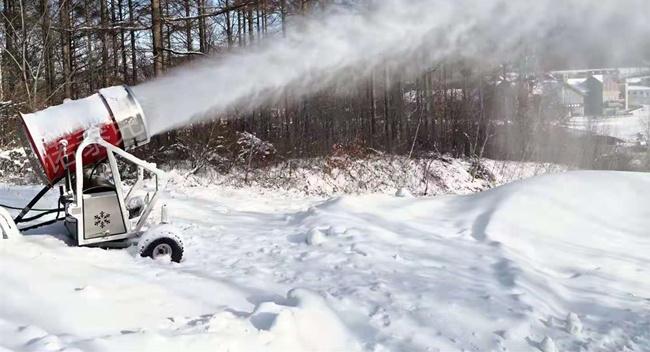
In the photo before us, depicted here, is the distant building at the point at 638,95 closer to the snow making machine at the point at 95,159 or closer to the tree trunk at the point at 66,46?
the snow making machine at the point at 95,159

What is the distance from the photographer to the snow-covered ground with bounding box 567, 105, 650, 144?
83.9 ft

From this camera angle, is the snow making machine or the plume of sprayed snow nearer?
the snow making machine

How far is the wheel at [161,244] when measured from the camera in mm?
5711

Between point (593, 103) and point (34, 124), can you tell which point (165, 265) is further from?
point (593, 103)

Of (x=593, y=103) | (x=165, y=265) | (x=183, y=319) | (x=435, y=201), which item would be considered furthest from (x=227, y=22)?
(x=183, y=319)

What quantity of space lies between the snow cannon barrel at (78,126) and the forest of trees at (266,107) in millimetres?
11597

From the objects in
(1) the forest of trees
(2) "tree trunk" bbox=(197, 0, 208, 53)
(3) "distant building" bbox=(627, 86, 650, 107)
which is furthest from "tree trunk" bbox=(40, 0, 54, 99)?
(3) "distant building" bbox=(627, 86, 650, 107)

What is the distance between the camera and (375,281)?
195 inches

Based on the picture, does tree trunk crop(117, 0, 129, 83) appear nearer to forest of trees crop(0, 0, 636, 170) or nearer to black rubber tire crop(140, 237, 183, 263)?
forest of trees crop(0, 0, 636, 170)

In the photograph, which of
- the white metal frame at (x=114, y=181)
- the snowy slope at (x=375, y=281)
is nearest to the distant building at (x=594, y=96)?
the snowy slope at (x=375, y=281)

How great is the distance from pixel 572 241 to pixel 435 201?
2105 mm

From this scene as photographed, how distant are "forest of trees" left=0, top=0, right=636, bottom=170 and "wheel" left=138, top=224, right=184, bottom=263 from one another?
11.9m

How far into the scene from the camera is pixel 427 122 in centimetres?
2811

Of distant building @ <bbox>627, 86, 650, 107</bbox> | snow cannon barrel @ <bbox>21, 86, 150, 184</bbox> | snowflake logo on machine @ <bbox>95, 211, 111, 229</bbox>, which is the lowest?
snowflake logo on machine @ <bbox>95, 211, 111, 229</bbox>
